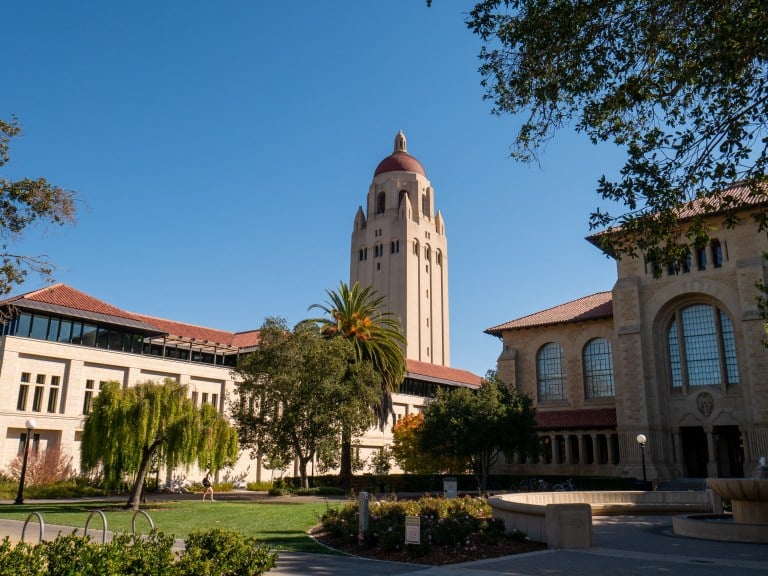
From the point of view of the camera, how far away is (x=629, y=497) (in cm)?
2630

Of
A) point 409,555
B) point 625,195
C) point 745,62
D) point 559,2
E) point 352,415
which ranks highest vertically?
point 559,2

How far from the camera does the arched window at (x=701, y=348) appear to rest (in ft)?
136

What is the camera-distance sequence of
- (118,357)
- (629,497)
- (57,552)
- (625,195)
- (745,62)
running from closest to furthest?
(57,552) < (745,62) < (625,195) < (629,497) < (118,357)

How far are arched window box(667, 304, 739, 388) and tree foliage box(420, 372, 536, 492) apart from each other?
1036 cm

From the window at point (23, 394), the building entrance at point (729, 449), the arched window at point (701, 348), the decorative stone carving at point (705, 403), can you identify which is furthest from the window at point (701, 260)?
the window at point (23, 394)

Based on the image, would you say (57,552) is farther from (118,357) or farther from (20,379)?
(118,357)

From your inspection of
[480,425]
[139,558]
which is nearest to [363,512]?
[139,558]

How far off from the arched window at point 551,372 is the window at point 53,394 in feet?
119

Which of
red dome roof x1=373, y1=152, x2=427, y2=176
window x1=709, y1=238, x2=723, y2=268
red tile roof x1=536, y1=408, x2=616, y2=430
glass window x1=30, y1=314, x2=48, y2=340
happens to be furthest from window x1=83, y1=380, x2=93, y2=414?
red dome roof x1=373, y1=152, x2=427, y2=176

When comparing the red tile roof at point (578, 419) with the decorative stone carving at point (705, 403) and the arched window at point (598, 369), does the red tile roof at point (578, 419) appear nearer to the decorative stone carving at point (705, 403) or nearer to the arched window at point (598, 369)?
the arched window at point (598, 369)

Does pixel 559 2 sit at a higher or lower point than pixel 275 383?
higher

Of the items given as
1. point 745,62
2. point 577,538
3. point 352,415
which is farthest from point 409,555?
point 352,415

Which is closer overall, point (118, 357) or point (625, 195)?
point (625, 195)

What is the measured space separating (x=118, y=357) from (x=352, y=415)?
21.6 metres
